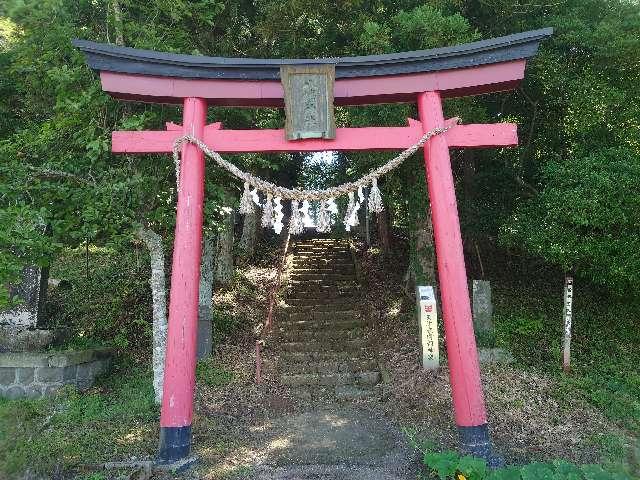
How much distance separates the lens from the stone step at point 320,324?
10836 millimetres

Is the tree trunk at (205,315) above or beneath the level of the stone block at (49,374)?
above

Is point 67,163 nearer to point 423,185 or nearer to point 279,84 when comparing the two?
point 279,84

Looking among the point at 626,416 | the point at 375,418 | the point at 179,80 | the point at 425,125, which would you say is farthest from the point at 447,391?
the point at 179,80

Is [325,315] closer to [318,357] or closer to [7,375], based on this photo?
[318,357]

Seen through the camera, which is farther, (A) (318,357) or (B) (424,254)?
(B) (424,254)

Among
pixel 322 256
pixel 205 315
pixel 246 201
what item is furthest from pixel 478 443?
pixel 322 256

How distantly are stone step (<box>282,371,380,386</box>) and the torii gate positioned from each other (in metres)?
3.27

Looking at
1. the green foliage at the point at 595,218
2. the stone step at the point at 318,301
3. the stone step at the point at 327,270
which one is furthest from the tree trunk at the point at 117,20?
the stone step at the point at 327,270

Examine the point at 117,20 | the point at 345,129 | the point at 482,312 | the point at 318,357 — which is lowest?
the point at 318,357

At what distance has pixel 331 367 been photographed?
9305mm

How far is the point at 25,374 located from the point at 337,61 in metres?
6.05

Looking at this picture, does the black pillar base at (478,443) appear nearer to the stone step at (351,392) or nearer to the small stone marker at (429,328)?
the small stone marker at (429,328)

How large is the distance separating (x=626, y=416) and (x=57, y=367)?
7767 millimetres

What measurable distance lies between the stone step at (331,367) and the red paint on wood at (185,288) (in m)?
4.01
